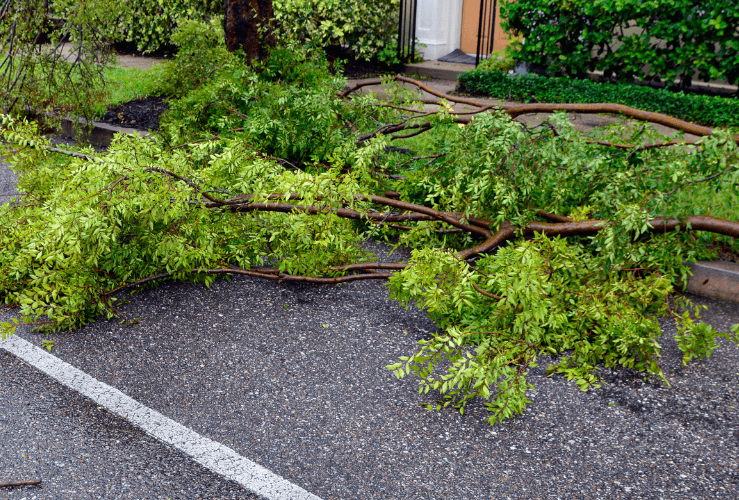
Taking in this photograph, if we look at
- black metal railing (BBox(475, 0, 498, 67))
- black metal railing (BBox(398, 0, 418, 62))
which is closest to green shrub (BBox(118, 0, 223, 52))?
black metal railing (BBox(398, 0, 418, 62))

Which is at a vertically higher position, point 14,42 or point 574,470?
point 14,42

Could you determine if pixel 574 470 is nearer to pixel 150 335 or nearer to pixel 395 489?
pixel 395 489

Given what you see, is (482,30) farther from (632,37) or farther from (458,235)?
(458,235)

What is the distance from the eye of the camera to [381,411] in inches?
131

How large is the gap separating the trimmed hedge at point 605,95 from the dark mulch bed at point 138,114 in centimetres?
494

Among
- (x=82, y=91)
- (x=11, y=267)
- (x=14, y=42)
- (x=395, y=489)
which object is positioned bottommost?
(x=395, y=489)

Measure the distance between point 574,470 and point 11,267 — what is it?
3.70 m

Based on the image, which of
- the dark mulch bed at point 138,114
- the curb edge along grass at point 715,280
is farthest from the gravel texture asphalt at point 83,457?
the dark mulch bed at point 138,114

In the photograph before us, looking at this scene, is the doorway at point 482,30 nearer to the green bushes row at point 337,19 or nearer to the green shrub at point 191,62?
the green bushes row at point 337,19

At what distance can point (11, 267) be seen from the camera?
4.27 meters

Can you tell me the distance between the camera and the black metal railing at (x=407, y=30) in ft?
40.7

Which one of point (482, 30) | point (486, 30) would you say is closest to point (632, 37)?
point (482, 30)

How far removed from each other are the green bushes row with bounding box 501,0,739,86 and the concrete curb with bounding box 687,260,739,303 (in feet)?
17.0

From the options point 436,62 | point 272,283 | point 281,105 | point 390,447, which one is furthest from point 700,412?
point 436,62
